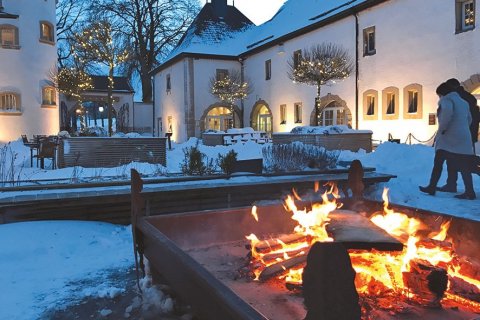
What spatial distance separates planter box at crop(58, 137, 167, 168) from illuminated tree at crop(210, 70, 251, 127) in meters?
17.5

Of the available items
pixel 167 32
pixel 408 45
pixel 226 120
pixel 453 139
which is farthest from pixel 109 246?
pixel 167 32

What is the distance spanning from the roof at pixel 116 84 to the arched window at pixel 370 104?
2891 cm

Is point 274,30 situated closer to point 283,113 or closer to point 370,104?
point 283,113

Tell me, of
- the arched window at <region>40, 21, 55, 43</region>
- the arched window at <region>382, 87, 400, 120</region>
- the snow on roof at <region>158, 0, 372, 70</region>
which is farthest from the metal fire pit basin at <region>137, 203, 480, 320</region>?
the arched window at <region>40, 21, 55, 43</region>

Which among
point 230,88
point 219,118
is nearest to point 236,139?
point 230,88

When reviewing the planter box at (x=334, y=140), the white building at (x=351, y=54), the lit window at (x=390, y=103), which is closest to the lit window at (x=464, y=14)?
the white building at (x=351, y=54)

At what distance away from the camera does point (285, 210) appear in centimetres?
400

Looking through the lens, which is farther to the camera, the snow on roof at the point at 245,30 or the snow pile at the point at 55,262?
the snow on roof at the point at 245,30

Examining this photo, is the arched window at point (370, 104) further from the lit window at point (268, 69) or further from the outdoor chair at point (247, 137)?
the lit window at point (268, 69)

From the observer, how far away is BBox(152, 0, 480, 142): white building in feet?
57.7

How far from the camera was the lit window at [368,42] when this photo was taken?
21.2 metres

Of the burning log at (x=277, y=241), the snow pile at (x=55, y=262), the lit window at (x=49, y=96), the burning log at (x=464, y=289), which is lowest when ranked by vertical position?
the snow pile at (x=55, y=262)

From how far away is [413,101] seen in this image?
62.8 ft

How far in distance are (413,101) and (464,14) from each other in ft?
12.8
